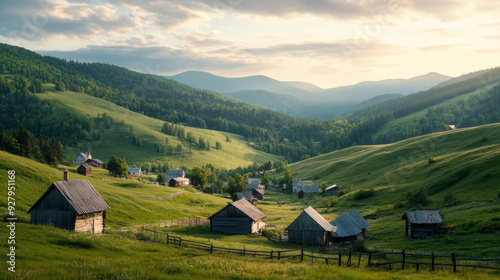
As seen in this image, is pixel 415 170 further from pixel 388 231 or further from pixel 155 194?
pixel 155 194

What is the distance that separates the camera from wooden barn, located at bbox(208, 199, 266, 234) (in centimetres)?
5541

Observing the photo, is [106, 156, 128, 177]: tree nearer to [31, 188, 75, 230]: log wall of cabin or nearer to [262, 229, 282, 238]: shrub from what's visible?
[31, 188, 75, 230]: log wall of cabin

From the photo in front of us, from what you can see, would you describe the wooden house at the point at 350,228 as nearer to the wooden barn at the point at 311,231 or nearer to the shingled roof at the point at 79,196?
the wooden barn at the point at 311,231

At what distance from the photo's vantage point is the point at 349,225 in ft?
161

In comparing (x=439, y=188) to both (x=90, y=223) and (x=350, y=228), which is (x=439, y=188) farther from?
(x=90, y=223)

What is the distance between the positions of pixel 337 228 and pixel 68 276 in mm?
39170

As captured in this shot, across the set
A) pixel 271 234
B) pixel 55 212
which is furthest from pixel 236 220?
pixel 55 212

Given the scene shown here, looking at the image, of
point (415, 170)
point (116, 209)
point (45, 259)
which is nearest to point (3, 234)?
point (45, 259)

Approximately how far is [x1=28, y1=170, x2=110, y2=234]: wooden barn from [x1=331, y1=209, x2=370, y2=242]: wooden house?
34.6m

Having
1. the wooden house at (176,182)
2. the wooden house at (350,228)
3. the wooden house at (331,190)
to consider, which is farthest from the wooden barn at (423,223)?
the wooden house at (176,182)

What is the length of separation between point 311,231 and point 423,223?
601 inches

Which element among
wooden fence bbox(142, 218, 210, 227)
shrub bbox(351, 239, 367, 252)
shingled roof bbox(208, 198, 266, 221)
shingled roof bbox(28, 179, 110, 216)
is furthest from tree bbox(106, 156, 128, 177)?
shrub bbox(351, 239, 367, 252)

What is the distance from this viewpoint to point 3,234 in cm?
2600

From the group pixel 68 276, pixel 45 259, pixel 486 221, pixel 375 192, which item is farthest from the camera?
pixel 375 192
